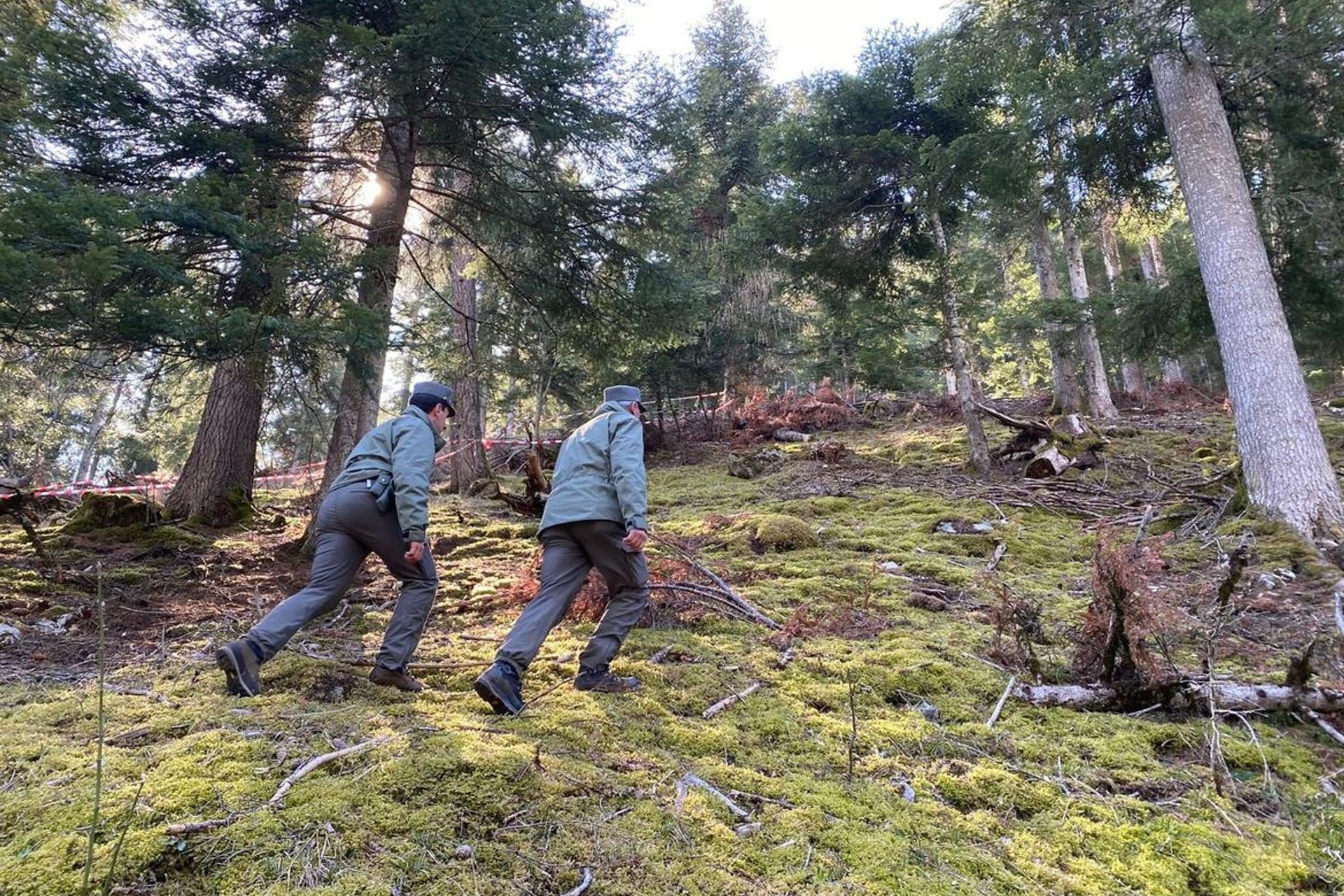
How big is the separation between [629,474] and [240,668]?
86.8 inches

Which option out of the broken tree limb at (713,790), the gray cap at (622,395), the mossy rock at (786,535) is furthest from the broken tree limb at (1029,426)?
the broken tree limb at (713,790)

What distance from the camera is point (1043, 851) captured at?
6.98ft

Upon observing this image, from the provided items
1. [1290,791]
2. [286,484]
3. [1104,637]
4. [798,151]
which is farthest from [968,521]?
[286,484]

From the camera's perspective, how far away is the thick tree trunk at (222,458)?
Answer: 27.2 feet

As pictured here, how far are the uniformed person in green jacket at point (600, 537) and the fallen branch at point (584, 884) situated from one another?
4.98ft

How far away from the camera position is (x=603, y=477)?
365 centimetres

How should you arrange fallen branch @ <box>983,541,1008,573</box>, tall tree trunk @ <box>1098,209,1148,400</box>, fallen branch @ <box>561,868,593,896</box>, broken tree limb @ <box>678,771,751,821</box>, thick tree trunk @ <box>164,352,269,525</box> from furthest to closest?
tall tree trunk @ <box>1098,209,1148,400</box>
thick tree trunk @ <box>164,352,269,525</box>
fallen branch @ <box>983,541,1008,573</box>
broken tree limb @ <box>678,771,751,821</box>
fallen branch @ <box>561,868,593,896</box>

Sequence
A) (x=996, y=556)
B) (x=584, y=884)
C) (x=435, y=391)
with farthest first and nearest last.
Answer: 1. (x=996, y=556)
2. (x=435, y=391)
3. (x=584, y=884)

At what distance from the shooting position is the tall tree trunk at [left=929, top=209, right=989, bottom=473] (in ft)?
33.9

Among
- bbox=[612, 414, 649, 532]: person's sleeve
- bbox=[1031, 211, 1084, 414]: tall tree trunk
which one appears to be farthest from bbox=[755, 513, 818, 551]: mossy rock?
bbox=[1031, 211, 1084, 414]: tall tree trunk

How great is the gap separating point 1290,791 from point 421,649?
4.47 m

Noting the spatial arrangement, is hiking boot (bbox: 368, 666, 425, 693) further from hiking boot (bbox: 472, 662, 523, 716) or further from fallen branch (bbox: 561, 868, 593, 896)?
fallen branch (bbox: 561, 868, 593, 896)

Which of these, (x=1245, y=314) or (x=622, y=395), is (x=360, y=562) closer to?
(x=622, y=395)

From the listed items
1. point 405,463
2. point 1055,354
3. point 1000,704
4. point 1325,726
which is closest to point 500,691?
point 405,463
